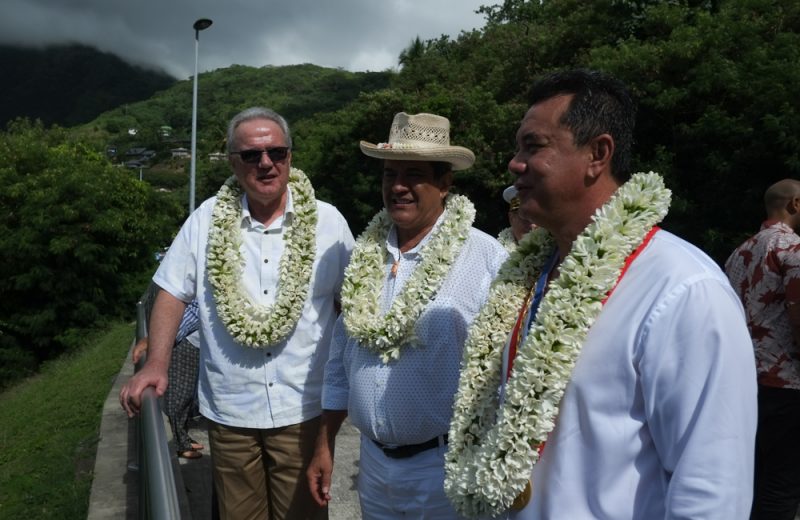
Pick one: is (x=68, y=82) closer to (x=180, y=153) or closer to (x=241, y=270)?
(x=180, y=153)

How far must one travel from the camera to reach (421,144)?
Result: 3.13 metres

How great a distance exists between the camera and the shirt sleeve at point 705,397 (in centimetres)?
156

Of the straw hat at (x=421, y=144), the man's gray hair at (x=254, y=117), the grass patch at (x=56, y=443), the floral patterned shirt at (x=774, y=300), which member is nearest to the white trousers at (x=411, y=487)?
the straw hat at (x=421, y=144)

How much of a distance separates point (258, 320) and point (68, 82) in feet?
508

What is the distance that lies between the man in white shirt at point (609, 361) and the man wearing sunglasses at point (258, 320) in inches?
58.9

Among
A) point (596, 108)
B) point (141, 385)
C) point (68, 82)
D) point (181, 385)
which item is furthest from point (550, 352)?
point (68, 82)

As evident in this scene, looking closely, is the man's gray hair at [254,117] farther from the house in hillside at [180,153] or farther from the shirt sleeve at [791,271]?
the house in hillside at [180,153]

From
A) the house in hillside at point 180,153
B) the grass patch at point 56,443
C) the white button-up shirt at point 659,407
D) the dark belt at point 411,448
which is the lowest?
the grass patch at point 56,443

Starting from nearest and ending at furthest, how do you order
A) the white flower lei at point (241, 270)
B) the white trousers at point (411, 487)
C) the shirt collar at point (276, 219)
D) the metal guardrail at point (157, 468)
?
the metal guardrail at point (157, 468) → the white trousers at point (411, 487) → the white flower lei at point (241, 270) → the shirt collar at point (276, 219)

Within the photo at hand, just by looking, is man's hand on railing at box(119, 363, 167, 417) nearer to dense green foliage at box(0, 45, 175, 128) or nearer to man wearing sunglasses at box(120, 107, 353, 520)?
man wearing sunglasses at box(120, 107, 353, 520)

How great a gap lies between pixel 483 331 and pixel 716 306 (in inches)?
34.3

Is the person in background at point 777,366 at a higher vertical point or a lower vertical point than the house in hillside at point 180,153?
lower

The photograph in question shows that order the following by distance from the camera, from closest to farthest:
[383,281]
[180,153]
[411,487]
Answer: [411,487]
[383,281]
[180,153]

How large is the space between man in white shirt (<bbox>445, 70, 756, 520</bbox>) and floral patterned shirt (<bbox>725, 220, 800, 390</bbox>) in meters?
2.46
